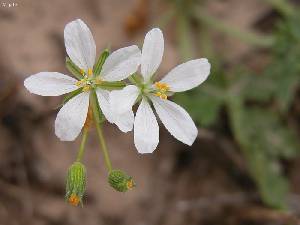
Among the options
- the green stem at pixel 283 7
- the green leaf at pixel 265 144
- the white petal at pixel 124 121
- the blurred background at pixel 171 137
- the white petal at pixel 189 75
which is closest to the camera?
the white petal at pixel 124 121

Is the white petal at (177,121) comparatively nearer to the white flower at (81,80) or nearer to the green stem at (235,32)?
the white flower at (81,80)

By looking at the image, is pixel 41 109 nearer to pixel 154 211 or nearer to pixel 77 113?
pixel 154 211

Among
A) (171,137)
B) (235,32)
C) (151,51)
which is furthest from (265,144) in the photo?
(151,51)

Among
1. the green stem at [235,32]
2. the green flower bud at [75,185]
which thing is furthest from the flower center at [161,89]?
the green stem at [235,32]

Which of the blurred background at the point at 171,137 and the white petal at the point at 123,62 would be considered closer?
the white petal at the point at 123,62

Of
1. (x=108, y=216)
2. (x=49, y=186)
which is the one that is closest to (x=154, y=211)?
(x=108, y=216)

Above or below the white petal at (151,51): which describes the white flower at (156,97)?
below

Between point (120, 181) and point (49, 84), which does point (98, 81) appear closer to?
point (49, 84)

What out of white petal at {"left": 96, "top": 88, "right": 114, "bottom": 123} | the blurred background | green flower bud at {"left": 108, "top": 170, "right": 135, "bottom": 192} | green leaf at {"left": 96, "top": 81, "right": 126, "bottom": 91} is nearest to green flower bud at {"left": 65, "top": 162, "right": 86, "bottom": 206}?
green flower bud at {"left": 108, "top": 170, "right": 135, "bottom": 192}
